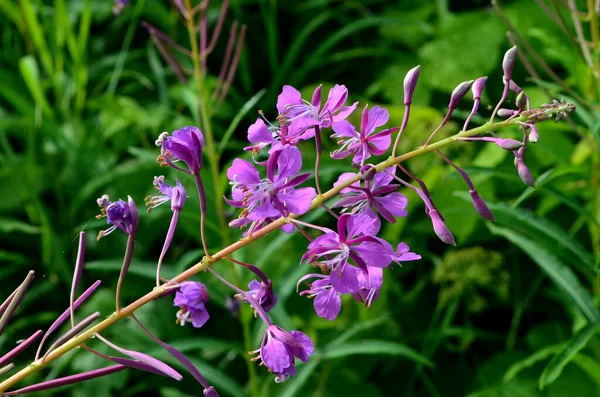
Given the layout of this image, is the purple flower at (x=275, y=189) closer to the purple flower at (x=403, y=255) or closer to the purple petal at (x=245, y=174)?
the purple petal at (x=245, y=174)

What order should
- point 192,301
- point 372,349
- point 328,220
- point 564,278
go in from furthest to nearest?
point 328,220 → point 372,349 → point 564,278 → point 192,301

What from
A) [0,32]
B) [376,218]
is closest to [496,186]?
[376,218]

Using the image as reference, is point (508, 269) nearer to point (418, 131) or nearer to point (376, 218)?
point (418, 131)

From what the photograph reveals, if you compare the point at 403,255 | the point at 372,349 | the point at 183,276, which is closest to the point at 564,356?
the point at 372,349

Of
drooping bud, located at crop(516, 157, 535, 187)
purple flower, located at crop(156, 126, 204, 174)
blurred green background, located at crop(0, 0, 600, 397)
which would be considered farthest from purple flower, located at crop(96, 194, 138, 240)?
blurred green background, located at crop(0, 0, 600, 397)

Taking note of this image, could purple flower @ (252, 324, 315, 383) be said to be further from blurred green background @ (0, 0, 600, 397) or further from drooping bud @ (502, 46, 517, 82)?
blurred green background @ (0, 0, 600, 397)

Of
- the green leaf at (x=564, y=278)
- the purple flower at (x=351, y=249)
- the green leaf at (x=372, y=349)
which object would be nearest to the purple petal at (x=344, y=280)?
the purple flower at (x=351, y=249)

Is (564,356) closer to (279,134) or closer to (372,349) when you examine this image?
(372,349)
